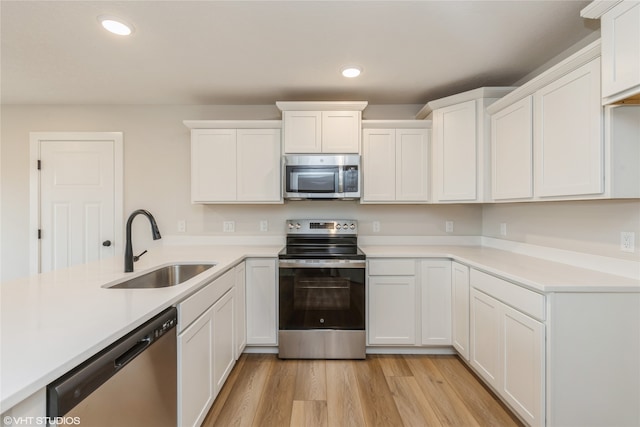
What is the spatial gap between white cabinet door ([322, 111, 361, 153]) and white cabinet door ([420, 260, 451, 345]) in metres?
1.28

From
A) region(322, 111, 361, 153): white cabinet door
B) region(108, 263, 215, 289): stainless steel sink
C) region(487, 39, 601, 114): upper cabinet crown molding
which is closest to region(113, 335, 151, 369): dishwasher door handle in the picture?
region(108, 263, 215, 289): stainless steel sink

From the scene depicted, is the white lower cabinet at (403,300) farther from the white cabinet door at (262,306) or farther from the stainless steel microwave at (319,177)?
the white cabinet door at (262,306)

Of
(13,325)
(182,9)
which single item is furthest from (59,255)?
(182,9)

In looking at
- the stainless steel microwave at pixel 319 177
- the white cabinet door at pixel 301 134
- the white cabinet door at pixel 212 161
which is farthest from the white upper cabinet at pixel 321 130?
the white cabinet door at pixel 212 161

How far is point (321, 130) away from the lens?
2.65 metres

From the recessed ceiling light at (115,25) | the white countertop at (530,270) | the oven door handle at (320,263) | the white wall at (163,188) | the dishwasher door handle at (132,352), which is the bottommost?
the dishwasher door handle at (132,352)

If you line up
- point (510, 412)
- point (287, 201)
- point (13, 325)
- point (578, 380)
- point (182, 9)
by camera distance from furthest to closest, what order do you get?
point (287, 201) → point (510, 412) → point (182, 9) → point (578, 380) → point (13, 325)

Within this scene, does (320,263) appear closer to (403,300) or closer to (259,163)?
(403,300)

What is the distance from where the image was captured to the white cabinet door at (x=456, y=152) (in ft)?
8.07

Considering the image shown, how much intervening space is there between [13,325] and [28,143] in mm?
3164

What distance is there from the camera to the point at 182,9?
5.22 feet

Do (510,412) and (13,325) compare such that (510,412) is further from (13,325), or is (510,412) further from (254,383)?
(13,325)

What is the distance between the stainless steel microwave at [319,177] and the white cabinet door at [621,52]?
1.67m

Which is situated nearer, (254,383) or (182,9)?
(182,9)
